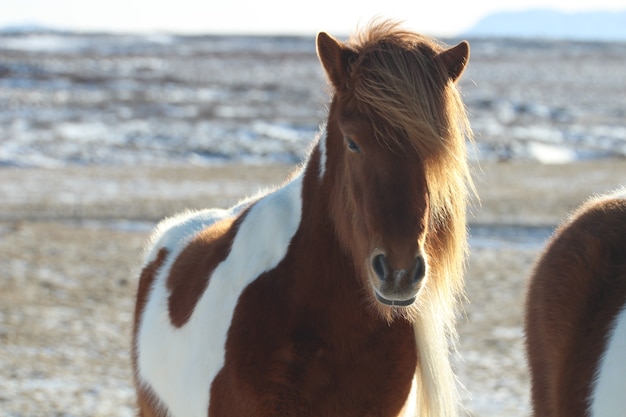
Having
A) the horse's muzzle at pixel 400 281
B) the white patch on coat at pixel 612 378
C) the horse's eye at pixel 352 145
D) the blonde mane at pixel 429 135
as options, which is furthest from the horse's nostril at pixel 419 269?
the white patch on coat at pixel 612 378

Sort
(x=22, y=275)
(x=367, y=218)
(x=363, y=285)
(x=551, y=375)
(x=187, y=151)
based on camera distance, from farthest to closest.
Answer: (x=187, y=151) → (x=22, y=275) → (x=551, y=375) → (x=363, y=285) → (x=367, y=218)

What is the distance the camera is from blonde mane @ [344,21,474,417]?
9.37ft

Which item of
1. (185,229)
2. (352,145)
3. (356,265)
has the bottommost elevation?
(185,229)

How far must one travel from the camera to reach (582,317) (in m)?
3.42

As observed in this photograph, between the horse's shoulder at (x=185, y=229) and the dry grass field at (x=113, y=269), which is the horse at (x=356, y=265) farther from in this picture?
the dry grass field at (x=113, y=269)

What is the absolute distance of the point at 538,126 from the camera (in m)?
25.4

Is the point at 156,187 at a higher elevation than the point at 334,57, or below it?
below

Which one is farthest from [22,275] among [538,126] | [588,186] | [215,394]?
[538,126]

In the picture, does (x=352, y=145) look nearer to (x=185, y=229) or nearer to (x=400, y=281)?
(x=400, y=281)

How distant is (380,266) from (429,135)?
19.1 inches

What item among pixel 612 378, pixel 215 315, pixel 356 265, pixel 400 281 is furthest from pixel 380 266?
pixel 612 378

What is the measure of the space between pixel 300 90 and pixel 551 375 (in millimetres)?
31830

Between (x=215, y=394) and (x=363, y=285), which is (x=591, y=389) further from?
(x=215, y=394)

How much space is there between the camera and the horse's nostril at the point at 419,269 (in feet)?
8.82
